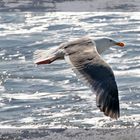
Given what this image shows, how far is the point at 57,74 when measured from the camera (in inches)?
368

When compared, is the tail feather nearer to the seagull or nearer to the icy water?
the seagull

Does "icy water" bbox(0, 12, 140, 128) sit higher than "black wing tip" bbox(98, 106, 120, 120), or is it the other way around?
"black wing tip" bbox(98, 106, 120, 120)

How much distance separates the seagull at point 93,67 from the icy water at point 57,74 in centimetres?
185

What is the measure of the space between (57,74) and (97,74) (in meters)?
5.09

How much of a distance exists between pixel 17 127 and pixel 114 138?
1.13 meters

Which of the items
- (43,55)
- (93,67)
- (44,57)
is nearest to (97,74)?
(93,67)

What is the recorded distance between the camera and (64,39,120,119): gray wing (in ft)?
13.1

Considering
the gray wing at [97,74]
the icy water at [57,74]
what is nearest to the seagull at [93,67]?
the gray wing at [97,74]

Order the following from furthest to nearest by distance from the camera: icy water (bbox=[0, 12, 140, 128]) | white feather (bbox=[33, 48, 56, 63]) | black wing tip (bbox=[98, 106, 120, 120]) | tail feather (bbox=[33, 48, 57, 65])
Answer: icy water (bbox=[0, 12, 140, 128]) < white feather (bbox=[33, 48, 56, 63]) < tail feather (bbox=[33, 48, 57, 65]) < black wing tip (bbox=[98, 106, 120, 120])

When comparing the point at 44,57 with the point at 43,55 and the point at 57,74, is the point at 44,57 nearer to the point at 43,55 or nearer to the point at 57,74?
the point at 43,55

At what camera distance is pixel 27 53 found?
34.9 feet

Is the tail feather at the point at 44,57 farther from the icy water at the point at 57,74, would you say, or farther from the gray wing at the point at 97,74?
the icy water at the point at 57,74

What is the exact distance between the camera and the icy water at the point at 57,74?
7.27 metres

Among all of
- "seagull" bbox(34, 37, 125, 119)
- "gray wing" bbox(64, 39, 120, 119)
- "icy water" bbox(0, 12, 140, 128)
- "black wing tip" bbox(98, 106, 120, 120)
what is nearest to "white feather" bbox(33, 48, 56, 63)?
"seagull" bbox(34, 37, 125, 119)
